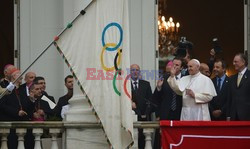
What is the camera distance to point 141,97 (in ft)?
47.7

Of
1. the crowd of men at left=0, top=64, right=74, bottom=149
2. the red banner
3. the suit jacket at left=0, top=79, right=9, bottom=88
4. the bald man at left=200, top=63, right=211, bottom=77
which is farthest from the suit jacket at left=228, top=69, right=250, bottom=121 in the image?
the suit jacket at left=0, top=79, right=9, bottom=88

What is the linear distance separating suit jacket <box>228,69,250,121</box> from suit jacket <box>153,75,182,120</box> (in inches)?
35.4

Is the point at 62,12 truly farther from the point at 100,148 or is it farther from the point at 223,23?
the point at 223,23

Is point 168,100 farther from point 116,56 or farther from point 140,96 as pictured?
point 116,56

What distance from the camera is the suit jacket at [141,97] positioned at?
1427cm

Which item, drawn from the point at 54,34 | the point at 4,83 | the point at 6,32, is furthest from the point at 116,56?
the point at 6,32

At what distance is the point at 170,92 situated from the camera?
13781mm

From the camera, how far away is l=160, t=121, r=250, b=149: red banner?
1261 centimetres

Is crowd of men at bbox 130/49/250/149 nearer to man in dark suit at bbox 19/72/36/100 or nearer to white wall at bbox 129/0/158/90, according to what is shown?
man in dark suit at bbox 19/72/36/100

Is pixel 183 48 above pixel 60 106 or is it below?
above

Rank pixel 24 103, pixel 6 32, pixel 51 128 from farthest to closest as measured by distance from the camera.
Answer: pixel 6 32 < pixel 24 103 < pixel 51 128

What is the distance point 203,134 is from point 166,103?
1.29 meters

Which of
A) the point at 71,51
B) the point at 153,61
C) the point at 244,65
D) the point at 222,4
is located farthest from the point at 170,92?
the point at 222,4

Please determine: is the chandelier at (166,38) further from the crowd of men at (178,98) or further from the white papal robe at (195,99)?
the white papal robe at (195,99)
